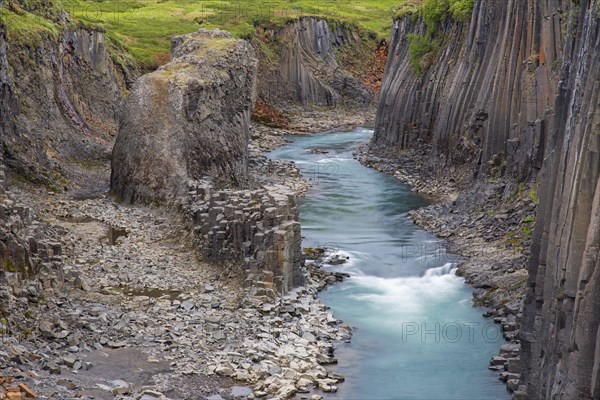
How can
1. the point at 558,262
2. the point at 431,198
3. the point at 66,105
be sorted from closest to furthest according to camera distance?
the point at 558,262 < the point at 431,198 < the point at 66,105

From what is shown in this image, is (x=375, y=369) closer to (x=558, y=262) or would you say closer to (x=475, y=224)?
(x=558, y=262)

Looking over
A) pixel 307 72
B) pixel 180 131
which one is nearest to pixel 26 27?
pixel 180 131

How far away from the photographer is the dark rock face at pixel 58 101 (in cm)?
4709

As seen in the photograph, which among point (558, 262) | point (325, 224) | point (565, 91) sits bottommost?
point (325, 224)

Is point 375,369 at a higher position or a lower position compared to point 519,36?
lower

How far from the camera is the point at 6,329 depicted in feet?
82.9

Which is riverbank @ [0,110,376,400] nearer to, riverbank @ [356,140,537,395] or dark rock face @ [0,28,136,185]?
riverbank @ [356,140,537,395]

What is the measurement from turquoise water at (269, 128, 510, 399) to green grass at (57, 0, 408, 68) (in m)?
37.9

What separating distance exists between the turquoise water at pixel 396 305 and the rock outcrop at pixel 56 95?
44.5 feet

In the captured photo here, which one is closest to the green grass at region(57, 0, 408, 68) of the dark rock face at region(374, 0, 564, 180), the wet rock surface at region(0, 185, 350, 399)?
the dark rock face at region(374, 0, 564, 180)

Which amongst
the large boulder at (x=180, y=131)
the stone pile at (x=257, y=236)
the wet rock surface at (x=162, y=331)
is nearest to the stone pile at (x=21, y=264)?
the wet rock surface at (x=162, y=331)

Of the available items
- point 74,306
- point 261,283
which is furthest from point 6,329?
point 261,283

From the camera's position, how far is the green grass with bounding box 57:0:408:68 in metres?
92.1

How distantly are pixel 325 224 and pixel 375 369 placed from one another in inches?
785
